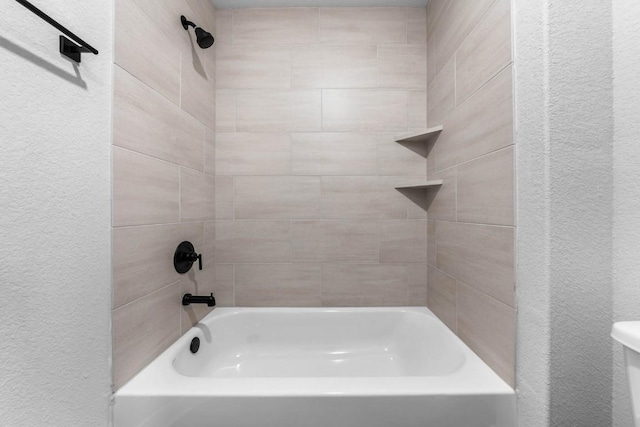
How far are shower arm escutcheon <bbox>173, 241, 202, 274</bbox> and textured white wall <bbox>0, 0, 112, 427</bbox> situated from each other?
0.40 meters

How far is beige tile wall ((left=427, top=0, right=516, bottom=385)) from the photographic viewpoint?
98 centimetres

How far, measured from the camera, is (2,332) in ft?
1.97

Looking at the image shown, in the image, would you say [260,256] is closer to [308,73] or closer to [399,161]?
[399,161]

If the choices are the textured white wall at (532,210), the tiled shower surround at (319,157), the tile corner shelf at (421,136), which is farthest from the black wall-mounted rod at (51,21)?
the tile corner shelf at (421,136)

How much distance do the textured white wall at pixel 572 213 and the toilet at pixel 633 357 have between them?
0.14 meters

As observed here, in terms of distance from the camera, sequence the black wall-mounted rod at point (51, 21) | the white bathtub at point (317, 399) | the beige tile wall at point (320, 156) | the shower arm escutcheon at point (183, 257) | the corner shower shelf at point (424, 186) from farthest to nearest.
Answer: the beige tile wall at point (320, 156) → the corner shower shelf at point (424, 186) → the shower arm escutcheon at point (183, 257) → the white bathtub at point (317, 399) → the black wall-mounted rod at point (51, 21)

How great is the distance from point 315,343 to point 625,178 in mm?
1556

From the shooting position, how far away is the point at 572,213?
815mm

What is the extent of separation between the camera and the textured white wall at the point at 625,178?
785mm

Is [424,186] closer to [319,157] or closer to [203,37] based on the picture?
[319,157]

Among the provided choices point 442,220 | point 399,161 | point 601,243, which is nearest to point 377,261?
point 442,220

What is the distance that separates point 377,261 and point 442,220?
1.51ft

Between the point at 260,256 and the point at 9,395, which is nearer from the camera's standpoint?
the point at 9,395

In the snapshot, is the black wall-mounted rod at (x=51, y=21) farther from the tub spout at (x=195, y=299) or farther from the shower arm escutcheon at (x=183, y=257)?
the tub spout at (x=195, y=299)
